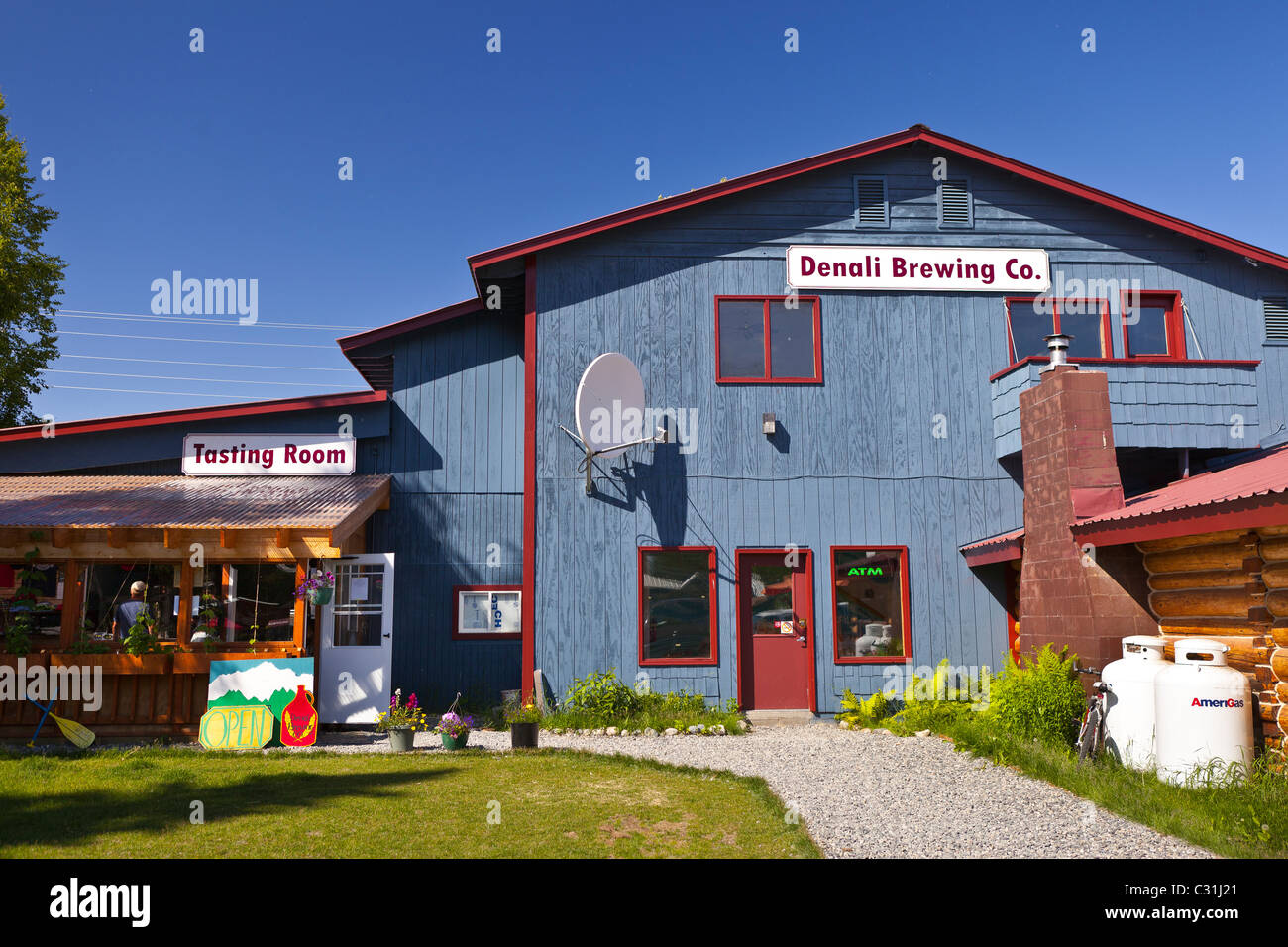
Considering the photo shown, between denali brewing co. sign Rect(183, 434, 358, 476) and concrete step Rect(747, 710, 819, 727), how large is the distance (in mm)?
7078

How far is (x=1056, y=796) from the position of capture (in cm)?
768

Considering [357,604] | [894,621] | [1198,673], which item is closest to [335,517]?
[357,604]

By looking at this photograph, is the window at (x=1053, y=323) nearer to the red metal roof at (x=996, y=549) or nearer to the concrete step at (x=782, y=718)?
the red metal roof at (x=996, y=549)

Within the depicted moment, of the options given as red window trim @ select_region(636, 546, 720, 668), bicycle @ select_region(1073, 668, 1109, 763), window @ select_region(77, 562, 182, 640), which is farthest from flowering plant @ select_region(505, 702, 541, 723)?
bicycle @ select_region(1073, 668, 1109, 763)

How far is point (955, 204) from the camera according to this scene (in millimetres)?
13766

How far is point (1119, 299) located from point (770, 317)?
515 cm

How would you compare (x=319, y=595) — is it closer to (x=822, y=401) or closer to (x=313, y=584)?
(x=313, y=584)

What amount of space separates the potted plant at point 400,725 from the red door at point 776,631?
4.32 meters

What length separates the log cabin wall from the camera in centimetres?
766

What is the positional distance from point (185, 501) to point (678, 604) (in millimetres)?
6877

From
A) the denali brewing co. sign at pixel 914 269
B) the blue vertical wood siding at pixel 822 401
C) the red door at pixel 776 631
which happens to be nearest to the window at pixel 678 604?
the blue vertical wood siding at pixel 822 401

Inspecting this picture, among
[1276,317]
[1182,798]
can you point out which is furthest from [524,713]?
[1276,317]

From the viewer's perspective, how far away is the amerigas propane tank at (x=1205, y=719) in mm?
7488

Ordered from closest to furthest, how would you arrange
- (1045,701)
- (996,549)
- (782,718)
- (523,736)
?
(1045,701) < (523,736) < (996,549) < (782,718)
